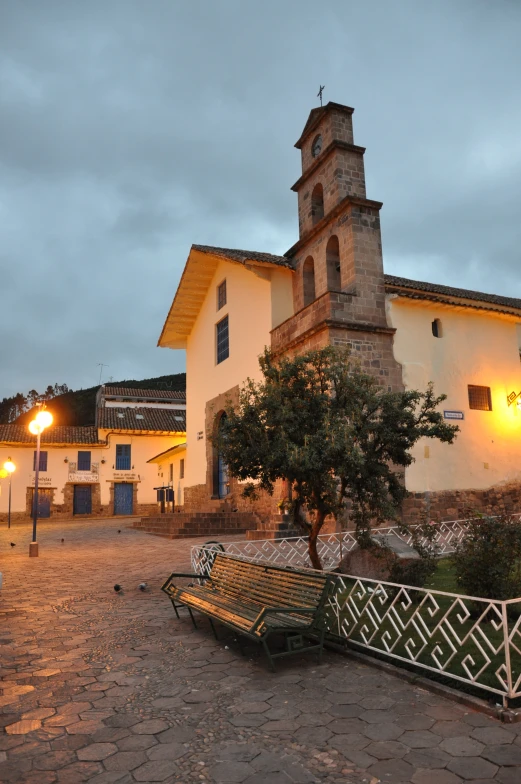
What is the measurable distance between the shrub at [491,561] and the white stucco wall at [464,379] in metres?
7.79

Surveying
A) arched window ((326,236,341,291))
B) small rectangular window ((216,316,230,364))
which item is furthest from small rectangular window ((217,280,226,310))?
arched window ((326,236,341,291))

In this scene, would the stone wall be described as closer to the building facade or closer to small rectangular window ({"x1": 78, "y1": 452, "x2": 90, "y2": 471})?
the building facade

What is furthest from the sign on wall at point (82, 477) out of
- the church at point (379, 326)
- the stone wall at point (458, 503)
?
the stone wall at point (458, 503)

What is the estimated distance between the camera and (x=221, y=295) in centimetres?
2027

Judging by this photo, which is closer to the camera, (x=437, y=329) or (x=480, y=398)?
(x=437, y=329)

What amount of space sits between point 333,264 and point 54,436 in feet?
Result: 82.4

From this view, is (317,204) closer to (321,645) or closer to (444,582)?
(444,582)

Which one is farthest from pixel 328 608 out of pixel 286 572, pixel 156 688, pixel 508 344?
pixel 508 344

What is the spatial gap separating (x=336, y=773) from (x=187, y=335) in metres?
22.4

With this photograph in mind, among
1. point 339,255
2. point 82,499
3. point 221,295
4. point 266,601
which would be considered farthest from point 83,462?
point 266,601

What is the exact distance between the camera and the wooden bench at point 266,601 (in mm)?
4820

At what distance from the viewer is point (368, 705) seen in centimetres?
398

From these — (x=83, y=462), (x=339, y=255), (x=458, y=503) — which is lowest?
(x=458, y=503)

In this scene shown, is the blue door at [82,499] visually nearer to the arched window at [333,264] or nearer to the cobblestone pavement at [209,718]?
the arched window at [333,264]
